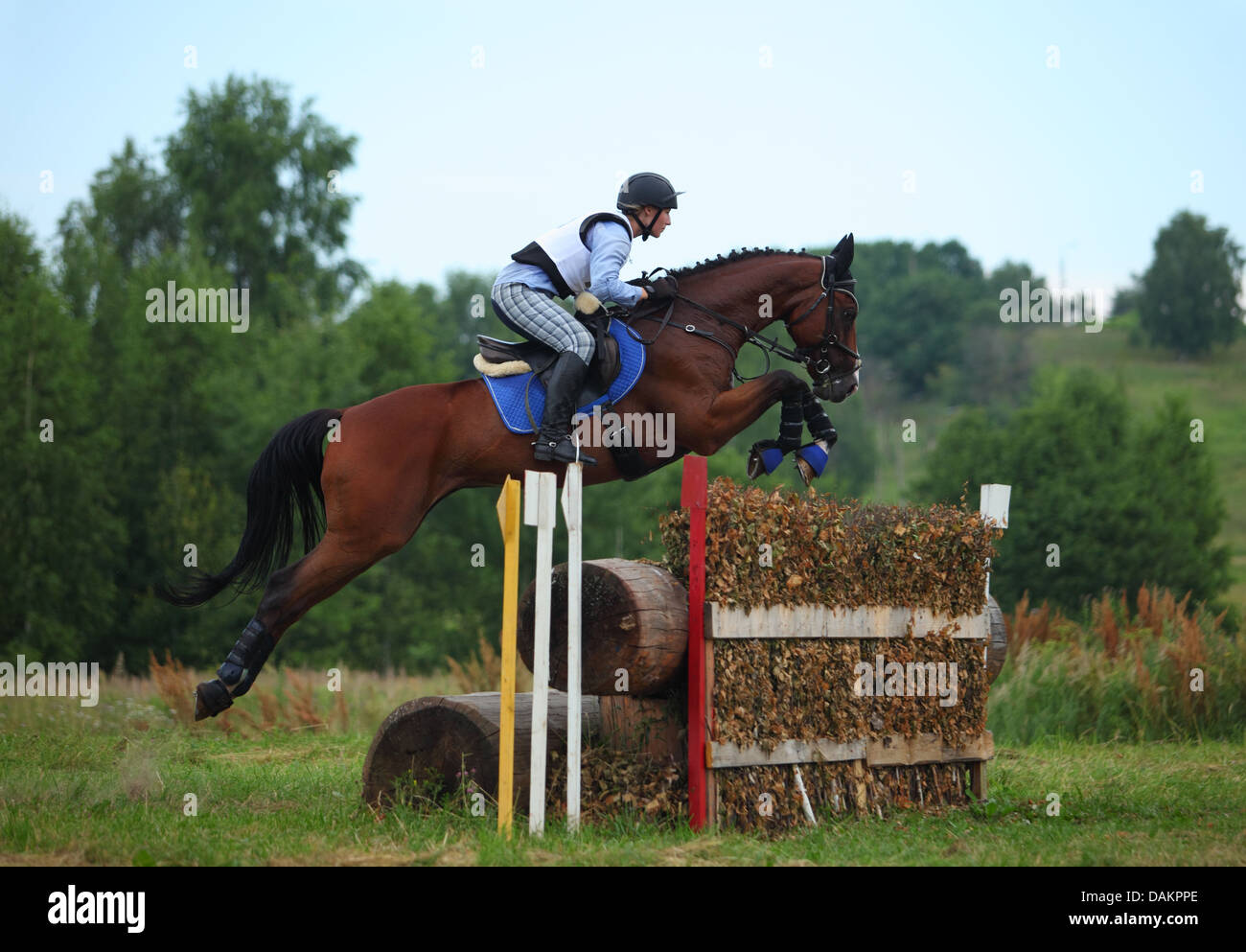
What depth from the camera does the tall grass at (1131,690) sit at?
10523mm

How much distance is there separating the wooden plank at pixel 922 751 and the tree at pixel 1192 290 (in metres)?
90.5

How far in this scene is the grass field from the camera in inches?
193

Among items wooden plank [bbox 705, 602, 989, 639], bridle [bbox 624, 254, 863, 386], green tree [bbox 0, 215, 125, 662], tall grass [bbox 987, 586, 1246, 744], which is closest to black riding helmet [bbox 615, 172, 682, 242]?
bridle [bbox 624, 254, 863, 386]

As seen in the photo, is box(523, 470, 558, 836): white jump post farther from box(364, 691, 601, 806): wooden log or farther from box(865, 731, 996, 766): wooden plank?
box(865, 731, 996, 766): wooden plank

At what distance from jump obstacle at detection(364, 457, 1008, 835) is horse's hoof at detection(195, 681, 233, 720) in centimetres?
79

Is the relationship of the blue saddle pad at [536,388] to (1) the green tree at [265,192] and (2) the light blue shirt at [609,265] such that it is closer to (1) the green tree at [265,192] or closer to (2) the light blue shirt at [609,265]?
(2) the light blue shirt at [609,265]

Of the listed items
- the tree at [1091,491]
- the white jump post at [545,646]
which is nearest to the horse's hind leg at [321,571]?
the white jump post at [545,646]

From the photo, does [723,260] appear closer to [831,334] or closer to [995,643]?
[831,334]

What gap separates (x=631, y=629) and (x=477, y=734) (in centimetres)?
88

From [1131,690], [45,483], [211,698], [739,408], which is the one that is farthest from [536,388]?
[45,483]

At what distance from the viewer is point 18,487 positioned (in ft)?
83.8
